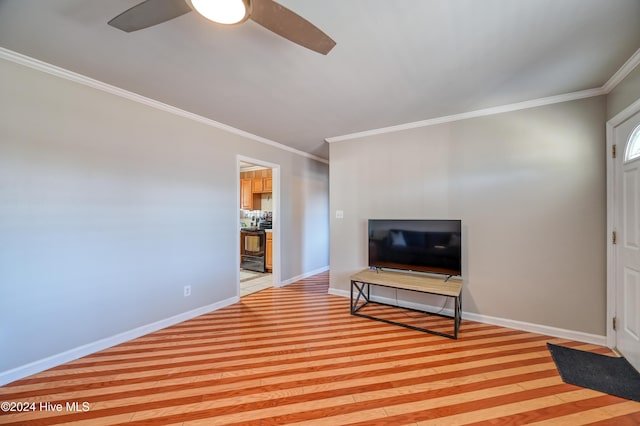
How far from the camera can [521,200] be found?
2.69 meters

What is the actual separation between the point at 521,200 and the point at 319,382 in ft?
8.96

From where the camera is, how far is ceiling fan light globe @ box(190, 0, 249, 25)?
1139 mm

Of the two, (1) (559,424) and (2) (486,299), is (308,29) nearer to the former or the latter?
(1) (559,424)

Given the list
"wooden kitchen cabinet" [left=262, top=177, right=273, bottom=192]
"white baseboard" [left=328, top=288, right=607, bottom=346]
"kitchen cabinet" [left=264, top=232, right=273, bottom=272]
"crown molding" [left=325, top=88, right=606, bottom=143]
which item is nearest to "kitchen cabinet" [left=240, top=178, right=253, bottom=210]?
"wooden kitchen cabinet" [left=262, top=177, right=273, bottom=192]

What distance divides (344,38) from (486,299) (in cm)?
305

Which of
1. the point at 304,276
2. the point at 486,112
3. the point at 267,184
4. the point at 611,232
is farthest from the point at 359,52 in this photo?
the point at 267,184

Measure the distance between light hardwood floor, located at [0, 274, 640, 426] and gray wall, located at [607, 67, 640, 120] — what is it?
2.19m

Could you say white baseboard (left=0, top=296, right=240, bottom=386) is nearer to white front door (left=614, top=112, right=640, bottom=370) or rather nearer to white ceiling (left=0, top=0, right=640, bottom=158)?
white ceiling (left=0, top=0, right=640, bottom=158)

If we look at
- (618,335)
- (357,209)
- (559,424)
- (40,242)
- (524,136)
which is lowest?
(559,424)

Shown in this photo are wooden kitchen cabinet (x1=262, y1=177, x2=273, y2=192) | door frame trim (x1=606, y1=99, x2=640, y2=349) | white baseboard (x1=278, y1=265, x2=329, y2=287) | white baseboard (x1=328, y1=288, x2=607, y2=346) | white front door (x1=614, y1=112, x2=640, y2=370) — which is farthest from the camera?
wooden kitchen cabinet (x1=262, y1=177, x2=273, y2=192)

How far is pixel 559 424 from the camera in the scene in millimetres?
1524

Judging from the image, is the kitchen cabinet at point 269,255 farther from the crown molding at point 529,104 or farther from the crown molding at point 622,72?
the crown molding at point 622,72

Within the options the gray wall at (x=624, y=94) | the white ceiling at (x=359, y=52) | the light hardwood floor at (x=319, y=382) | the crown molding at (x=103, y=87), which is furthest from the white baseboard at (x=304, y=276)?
the gray wall at (x=624, y=94)

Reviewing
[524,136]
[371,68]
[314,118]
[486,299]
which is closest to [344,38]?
[371,68]
